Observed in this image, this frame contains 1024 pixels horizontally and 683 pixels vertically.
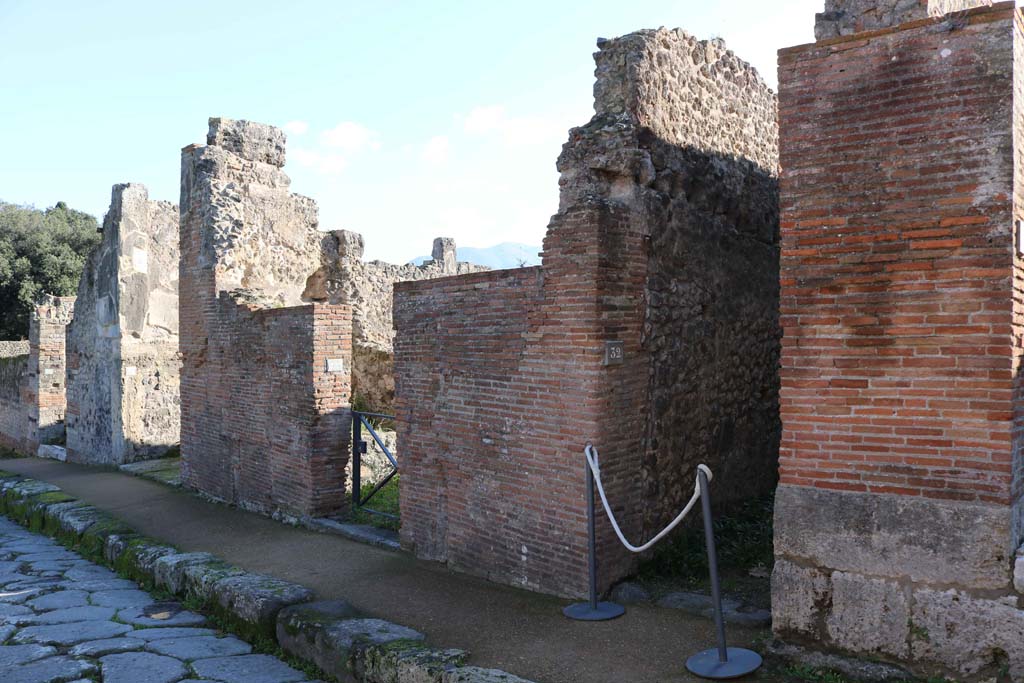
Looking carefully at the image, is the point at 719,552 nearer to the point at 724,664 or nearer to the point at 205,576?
the point at 724,664

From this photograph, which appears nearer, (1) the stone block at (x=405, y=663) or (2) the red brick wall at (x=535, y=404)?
(1) the stone block at (x=405, y=663)

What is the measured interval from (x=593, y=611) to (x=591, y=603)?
0.07m

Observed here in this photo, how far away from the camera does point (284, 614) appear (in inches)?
209

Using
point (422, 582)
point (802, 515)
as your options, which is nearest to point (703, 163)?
point (802, 515)

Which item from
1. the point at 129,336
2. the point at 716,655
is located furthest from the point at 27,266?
the point at 716,655

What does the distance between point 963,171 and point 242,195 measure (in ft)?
27.4

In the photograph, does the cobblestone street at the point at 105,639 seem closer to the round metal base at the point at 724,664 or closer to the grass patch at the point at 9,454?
the round metal base at the point at 724,664

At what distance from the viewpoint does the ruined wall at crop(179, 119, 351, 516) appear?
8062 mm

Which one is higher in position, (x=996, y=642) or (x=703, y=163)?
(x=703, y=163)

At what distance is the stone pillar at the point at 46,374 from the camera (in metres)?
14.7

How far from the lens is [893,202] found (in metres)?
4.05

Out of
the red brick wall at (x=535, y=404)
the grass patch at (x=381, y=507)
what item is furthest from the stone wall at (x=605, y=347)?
the grass patch at (x=381, y=507)

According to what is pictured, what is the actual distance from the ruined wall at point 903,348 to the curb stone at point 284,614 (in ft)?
6.23

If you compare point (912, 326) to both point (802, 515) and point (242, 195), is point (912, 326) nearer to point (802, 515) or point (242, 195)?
point (802, 515)
